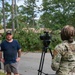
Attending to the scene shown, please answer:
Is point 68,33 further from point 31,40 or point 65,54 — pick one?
point 31,40

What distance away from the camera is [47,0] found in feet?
138

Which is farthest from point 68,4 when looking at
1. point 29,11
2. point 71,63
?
point 71,63

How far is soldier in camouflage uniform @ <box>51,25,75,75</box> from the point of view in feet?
11.4

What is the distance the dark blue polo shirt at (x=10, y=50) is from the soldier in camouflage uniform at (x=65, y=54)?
3.43 meters

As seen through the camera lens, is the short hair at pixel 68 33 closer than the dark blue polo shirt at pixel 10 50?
Yes

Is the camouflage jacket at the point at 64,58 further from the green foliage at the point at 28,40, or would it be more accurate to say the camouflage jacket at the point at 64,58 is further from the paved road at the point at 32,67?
the green foliage at the point at 28,40

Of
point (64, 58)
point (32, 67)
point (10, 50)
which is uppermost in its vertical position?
point (64, 58)

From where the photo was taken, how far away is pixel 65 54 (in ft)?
11.6

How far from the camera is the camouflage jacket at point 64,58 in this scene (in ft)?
11.4

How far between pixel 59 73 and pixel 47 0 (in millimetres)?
39003

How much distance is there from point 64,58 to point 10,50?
3.49 meters

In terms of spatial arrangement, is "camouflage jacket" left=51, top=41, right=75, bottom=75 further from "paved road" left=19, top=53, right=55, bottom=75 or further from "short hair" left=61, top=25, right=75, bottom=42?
"paved road" left=19, top=53, right=55, bottom=75

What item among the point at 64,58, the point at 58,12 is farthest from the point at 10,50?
the point at 58,12

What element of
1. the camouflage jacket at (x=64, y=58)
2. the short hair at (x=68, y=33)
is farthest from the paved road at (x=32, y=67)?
the short hair at (x=68, y=33)
